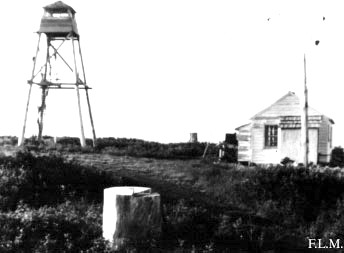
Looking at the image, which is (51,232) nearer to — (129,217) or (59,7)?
(129,217)

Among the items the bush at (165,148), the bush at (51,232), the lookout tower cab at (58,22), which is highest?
the lookout tower cab at (58,22)

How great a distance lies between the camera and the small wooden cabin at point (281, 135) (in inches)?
1034

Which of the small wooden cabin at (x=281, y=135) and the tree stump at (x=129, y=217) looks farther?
the small wooden cabin at (x=281, y=135)

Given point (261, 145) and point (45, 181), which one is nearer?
point (45, 181)

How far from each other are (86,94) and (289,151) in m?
11.3

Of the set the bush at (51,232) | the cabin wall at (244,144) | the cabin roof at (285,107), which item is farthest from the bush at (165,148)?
the bush at (51,232)

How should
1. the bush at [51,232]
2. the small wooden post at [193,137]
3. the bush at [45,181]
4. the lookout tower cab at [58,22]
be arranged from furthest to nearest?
1. the small wooden post at [193,137]
2. the lookout tower cab at [58,22]
3. the bush at [45,181]
4. the bush at [51,232]

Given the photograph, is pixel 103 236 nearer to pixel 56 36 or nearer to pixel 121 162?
pixel 121 162

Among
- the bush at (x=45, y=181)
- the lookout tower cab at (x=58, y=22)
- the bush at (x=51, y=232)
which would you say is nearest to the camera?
the bush at (x=51, y=232)

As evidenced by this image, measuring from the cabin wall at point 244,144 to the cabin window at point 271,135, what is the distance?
998 millimetres

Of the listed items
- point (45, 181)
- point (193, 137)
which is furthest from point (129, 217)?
point (193, 137)

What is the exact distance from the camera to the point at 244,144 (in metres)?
28.0

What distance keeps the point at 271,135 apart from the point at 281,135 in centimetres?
80

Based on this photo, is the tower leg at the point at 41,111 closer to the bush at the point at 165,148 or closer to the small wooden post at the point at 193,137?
the bush at the point at 165,148
